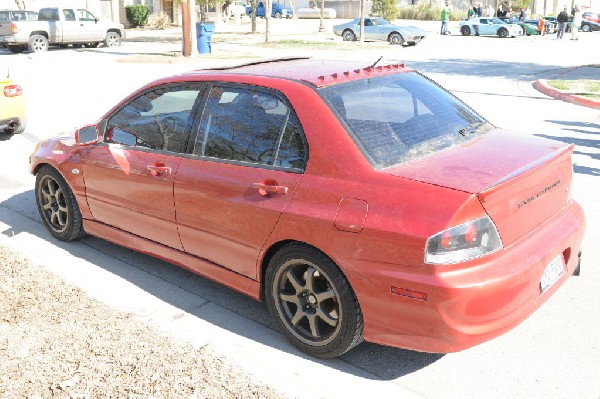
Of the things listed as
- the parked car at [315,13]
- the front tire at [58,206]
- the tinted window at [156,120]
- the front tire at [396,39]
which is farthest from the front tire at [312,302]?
the parked car at [315,13]

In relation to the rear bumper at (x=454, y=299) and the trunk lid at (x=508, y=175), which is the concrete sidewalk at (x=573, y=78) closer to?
the trunk lid at (x=508, y=175)

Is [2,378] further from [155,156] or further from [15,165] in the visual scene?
[15,165]

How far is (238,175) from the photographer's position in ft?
13.4

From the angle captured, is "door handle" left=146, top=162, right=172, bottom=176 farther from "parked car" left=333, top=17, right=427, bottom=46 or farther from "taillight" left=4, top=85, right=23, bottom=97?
"parked car" left=333, top=17, right=427, bottom=46

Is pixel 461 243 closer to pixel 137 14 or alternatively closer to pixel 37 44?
pixel 37 44

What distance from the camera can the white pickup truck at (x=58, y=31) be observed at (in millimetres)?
27109

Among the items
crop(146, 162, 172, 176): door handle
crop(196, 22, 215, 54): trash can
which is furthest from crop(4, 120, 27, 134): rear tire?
crop(196, 22, 215, 54): trash can

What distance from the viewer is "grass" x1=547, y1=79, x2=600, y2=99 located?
14.9 metres

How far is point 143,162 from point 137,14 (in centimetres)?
4382

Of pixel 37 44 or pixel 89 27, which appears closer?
pixel 37 44

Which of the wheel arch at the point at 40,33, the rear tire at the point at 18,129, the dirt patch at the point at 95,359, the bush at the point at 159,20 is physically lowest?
the dirt patch at the point at 95,359

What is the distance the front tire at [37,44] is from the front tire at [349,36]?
1561cm

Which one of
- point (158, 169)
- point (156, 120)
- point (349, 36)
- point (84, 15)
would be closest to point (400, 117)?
point (158, 169)

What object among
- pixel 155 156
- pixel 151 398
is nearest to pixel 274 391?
pixel 151 398
